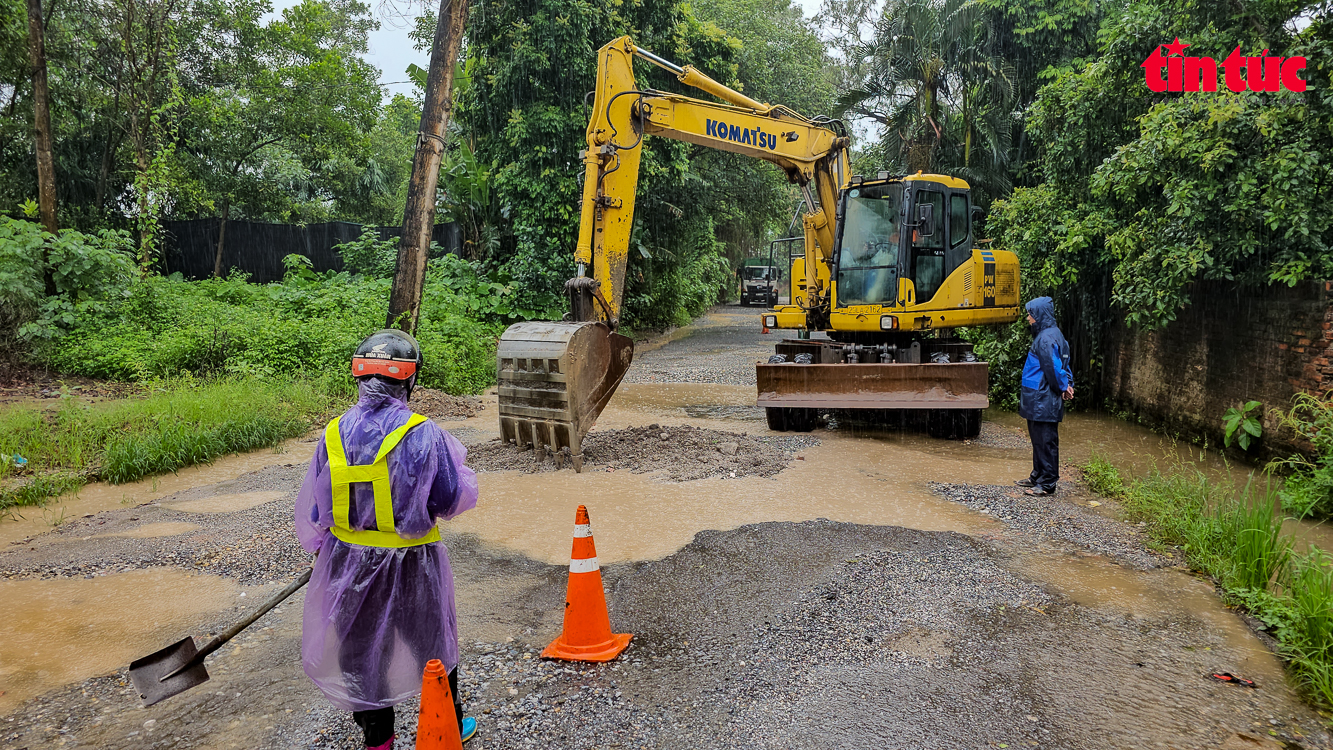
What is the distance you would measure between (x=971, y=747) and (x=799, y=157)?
853 cm

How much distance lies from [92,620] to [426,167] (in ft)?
26.0

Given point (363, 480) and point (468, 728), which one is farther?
point (468, 728)

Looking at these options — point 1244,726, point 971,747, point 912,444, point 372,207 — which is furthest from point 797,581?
point 372,207

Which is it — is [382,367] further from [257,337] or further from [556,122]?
[556,122]

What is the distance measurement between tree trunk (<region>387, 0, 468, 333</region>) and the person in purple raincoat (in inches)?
341

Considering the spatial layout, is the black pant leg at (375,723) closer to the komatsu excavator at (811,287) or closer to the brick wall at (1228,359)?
the komatsu excavator at (811,287)

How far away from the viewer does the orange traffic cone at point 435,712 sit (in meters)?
2.60

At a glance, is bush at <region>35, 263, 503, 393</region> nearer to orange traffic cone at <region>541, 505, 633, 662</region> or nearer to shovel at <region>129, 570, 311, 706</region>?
orange traffic cone at <region>541, 505, 633, 662</region>

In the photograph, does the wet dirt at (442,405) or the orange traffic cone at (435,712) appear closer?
the orange traffic cone at (435,712)

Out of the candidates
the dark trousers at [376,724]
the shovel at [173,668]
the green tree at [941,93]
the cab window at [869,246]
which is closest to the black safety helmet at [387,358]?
the shovel at [173,668]

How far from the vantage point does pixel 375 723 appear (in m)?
2.83

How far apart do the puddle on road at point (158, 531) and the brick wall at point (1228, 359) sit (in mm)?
9825

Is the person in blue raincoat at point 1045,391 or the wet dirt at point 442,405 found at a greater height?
the person in blue raincoat at point 1045,391

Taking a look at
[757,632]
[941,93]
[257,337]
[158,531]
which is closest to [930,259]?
[757,632]
